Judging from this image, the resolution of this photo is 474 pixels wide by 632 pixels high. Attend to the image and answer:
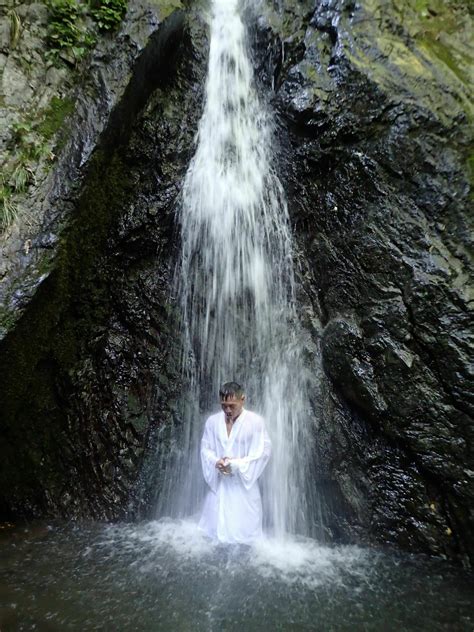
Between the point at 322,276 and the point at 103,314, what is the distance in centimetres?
326

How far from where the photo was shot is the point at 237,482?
5641mm

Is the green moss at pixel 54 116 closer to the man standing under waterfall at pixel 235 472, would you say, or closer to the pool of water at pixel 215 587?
the man standing under waterfall at pixel 235 472

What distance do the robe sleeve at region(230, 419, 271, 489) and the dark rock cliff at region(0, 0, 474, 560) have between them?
88cm

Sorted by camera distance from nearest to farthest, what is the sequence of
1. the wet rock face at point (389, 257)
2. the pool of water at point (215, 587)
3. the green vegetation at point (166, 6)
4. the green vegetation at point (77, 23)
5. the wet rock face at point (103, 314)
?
1. the pool of water at point (215, 587)
2. the wet rock face at point (389, 257)
3. the wet rock face at point (103, 314)
4. the green vegetation at point (77, 23)
5. the green vegetation at point (166, 6)

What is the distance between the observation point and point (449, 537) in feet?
17.1

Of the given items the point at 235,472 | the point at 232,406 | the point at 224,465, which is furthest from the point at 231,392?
the point at 235,472

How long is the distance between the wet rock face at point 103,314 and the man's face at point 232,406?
1.41 metres

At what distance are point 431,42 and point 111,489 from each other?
769cm

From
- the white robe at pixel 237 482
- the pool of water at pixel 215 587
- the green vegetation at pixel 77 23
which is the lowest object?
the pool of water at pixel 215 587

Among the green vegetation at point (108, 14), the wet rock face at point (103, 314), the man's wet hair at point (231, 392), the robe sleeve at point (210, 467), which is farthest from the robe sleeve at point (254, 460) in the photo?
the green vegetation at point (108, 14)

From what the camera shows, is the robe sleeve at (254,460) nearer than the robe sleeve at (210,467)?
Yes

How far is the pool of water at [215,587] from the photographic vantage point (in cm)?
399

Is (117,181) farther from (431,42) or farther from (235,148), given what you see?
(431,42)

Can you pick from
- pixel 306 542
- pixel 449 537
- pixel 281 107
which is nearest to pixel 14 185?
pixel 281 107
